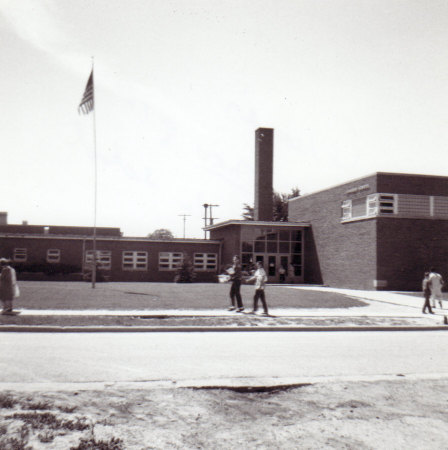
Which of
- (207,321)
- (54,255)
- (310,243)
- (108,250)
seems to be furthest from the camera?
(108,250)

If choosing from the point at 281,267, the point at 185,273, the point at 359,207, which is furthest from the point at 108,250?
the point at 359,207

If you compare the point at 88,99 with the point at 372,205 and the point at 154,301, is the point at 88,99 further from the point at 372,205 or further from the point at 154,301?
the point at 372,205

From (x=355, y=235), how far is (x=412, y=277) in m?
4.19

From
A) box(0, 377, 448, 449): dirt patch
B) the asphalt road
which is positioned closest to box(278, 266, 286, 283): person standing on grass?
the asphalt road

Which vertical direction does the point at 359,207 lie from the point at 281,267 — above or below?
above

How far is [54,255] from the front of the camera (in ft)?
130

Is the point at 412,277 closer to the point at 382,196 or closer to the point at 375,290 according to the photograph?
the point at 375,290

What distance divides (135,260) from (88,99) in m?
18.1

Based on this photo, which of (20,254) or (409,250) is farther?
(20,254)

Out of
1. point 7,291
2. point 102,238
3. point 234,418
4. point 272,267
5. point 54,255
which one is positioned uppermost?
point 102,238

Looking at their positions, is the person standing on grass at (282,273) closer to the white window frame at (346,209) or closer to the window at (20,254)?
the white window frame at (346,209)

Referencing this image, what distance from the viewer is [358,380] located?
21.9 feet

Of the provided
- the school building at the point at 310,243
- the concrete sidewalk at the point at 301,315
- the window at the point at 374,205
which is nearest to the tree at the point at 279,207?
the school building at the point at 310,243

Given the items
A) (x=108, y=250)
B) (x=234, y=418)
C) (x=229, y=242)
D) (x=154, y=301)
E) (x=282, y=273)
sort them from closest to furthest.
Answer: (x=234, y=418) → (x=154, y=301) → (x=282, y=273) → (x=229, y=242) → (x=108, y=250)
